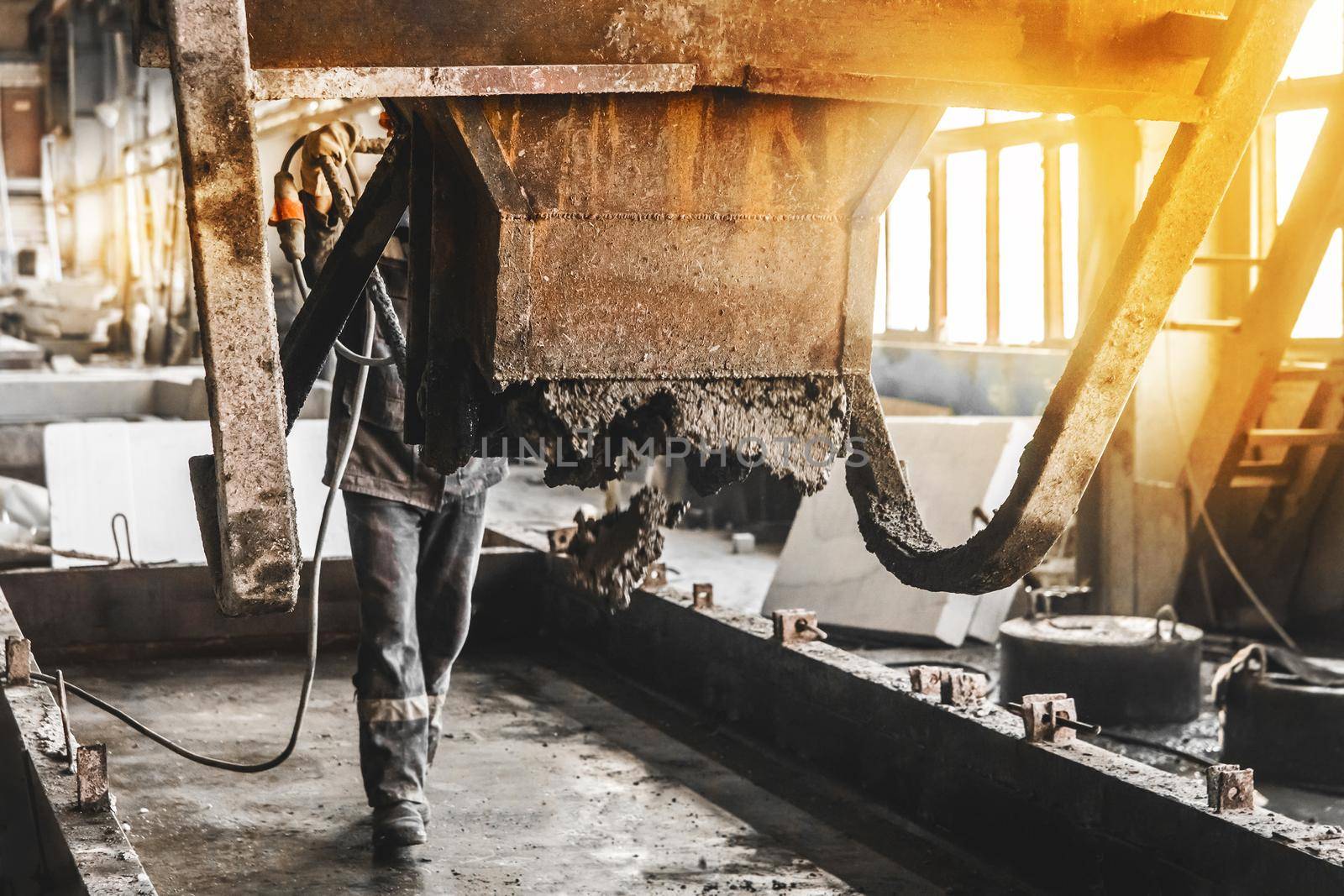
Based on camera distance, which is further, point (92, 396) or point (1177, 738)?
point (92, 396)

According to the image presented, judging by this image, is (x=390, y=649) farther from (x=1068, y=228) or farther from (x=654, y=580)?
(x=1068, y=228)

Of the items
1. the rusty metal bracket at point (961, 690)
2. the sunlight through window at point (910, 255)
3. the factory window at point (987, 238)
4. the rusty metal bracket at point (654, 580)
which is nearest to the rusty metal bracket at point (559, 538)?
the rusty metal bracket at point (654, 580)

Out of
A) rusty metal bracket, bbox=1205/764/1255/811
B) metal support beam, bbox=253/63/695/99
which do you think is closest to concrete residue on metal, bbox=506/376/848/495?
metal support beam, bbox=253/63/695/99

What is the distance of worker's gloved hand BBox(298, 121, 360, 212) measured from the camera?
2.54m

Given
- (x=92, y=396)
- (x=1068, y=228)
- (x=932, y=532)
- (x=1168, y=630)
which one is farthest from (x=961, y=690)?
(x=92, y=396)

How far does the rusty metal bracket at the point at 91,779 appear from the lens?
107 inches

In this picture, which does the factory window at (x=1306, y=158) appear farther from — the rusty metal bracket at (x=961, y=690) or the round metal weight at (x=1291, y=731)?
the rusty metal bracket at (x=961, y=690)

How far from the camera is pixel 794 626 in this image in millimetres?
4020

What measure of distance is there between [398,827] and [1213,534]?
3.73 m

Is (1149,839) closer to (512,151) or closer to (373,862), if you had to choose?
(373,862)

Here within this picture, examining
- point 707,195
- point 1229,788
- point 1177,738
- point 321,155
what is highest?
point 321,155

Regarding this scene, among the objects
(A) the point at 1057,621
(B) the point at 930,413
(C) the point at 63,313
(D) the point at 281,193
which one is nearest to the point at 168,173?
(C) the point at 63,313

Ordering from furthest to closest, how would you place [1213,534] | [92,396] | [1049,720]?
[92,396] → [1213,534] → [1049,720]

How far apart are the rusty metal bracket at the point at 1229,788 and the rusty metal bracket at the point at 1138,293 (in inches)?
39.8
